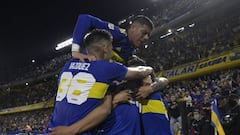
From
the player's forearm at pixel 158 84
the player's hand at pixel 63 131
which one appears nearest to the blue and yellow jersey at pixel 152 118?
the player's forearm at pixel 158 84

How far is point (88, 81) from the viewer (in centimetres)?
310

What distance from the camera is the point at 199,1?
2017 centimetres

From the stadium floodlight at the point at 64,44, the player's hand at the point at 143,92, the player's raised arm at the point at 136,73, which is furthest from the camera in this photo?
the stadium floodlight at the point at 64,44

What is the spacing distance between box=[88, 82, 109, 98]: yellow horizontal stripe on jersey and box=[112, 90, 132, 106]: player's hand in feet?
0.89

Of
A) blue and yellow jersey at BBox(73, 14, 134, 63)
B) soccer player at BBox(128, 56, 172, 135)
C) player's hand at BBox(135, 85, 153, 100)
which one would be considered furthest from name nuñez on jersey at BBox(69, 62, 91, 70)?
soccer player at BBox(128, 56, 172, 135)

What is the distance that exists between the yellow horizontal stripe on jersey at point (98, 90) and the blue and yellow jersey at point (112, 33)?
809 millimetres

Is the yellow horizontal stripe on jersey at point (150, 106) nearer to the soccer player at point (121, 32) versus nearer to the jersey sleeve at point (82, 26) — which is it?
the soccer player at point (121, 32)

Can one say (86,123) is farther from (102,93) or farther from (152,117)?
(152,117)

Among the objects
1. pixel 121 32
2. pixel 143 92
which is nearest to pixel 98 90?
pixel 143 92

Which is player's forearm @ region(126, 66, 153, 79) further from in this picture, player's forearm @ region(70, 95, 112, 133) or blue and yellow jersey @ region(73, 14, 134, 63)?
blue and yellow jersey @ region(73, 14, 134, 63)

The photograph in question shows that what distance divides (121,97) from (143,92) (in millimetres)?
357

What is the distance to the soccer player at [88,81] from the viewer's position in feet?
10.2

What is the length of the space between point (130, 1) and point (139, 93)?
2728 cm

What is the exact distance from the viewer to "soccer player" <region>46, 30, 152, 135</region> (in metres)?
3.09
